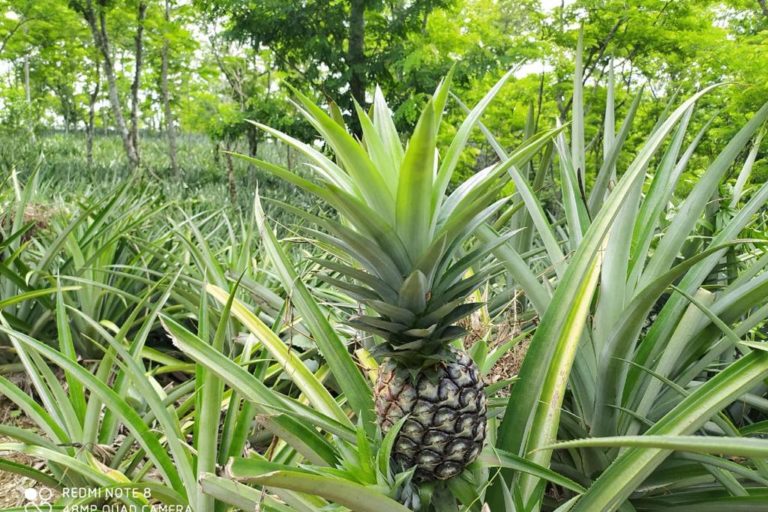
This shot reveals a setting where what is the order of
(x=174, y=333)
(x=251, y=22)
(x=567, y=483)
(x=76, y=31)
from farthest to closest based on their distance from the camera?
(x=76, y=31) → (x=251, y=22) → (x=174, y=333) → (x=567, y=483)

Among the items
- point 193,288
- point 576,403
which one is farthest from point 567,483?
point 193,288

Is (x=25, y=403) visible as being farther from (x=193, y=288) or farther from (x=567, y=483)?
(x=567, y=483)

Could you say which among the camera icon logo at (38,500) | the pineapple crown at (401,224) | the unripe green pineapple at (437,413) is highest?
the pineapple crown at (401,224)

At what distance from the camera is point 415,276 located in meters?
0.98

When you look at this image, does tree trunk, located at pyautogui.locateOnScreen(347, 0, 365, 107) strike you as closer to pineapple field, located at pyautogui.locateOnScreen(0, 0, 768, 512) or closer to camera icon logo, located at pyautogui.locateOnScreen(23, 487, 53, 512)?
pineapple field, located at pyautogui.locateOnScreen(0, 0, 768, 512)

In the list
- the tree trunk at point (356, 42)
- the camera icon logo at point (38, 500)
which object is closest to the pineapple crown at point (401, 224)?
the camera icon logo at point (38, 500)

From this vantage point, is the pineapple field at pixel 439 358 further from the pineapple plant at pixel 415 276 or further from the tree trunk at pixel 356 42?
the tree trunk at pixel 356 42

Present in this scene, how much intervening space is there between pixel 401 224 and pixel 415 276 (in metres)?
0.12

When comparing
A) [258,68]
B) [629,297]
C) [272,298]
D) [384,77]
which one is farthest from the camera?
[258,68]

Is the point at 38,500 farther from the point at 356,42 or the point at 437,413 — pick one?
the point at 356,42

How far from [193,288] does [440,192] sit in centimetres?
186

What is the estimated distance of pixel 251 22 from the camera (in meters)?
6.96

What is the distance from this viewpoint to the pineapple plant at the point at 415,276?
101 centimetres

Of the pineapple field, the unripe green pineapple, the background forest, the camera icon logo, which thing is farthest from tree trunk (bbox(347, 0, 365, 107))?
the unripe green pineapple
